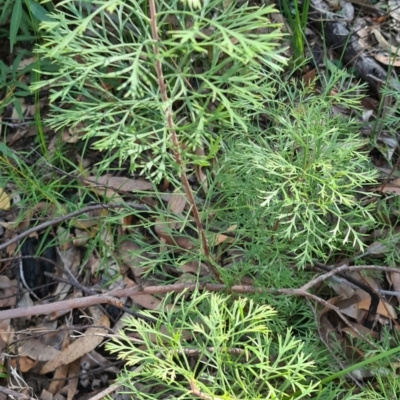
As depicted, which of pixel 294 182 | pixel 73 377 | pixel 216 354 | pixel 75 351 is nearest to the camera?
pixel 216 354

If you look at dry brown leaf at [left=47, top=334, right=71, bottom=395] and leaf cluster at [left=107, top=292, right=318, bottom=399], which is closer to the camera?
leaf cluster at [left=107, top=292, right=318, bottom=399]

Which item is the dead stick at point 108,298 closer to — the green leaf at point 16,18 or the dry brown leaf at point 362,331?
the dry brown leaf at point 362,331

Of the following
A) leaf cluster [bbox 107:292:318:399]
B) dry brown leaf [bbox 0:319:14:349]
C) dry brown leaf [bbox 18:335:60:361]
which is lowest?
dry brown leaf [bbox 18:335:60:361]

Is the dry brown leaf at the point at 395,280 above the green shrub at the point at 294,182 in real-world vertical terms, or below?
below

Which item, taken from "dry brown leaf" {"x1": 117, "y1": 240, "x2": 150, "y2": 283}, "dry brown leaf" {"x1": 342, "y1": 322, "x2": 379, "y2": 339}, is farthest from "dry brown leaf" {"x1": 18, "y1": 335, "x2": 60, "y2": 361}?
"dry brown leaf" {"x1": 342, "y1": 322, "x2": 379, "y2": 339}

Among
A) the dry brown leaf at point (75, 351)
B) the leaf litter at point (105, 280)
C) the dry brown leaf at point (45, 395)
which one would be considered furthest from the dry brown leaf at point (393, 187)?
the dry brown leaf at point (45, 395)

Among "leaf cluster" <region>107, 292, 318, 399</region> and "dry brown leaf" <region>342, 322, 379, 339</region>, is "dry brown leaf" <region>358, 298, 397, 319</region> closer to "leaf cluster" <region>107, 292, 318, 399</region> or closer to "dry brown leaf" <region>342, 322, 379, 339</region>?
"dry brown leaf" <region>342, 322, 379, 339</region>

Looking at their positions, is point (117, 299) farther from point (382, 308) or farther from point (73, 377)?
point (382, 308)

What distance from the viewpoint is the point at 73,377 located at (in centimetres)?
183

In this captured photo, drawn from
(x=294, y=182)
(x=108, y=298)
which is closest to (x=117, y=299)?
(x=108, y=298)

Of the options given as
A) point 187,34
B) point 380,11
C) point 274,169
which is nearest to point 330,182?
point 274,169

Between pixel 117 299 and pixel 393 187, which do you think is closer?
pixel 117 299

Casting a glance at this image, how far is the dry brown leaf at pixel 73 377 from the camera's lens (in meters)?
1.89

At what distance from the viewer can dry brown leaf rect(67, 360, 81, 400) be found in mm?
1894
